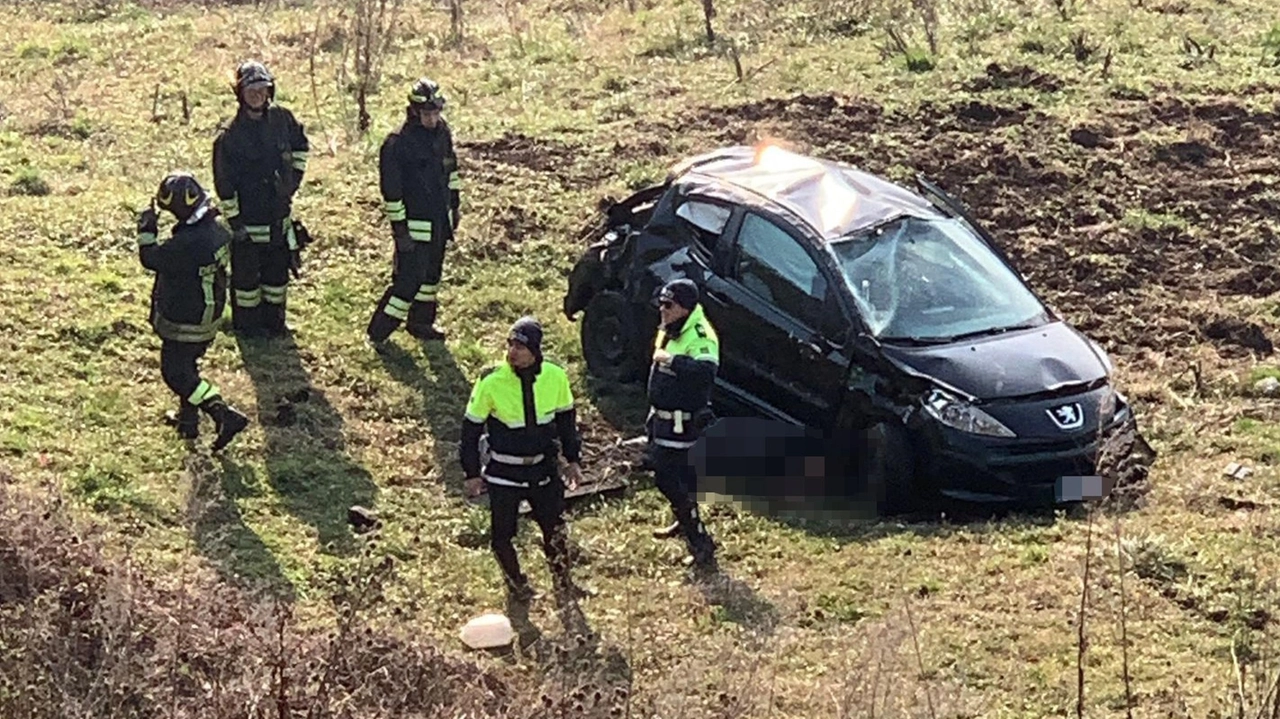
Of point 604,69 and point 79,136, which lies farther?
point 604,69

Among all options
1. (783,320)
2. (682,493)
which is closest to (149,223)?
(682,493)

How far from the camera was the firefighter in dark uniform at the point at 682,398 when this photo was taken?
8977 millimetres

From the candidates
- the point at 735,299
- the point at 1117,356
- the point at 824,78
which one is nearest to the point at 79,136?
the point at 824,78

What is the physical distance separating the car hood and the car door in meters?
0.43

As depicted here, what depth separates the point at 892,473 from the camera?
9672 millimetres

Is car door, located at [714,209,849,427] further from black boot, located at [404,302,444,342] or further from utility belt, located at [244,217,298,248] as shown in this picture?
utility belt, located at [244,217,298,248]

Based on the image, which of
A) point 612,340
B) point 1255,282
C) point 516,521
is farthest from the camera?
point 1255,282

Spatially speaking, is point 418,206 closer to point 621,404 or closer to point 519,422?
point 621,404

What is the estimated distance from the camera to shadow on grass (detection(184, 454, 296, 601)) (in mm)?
8898

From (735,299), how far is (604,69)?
30.1 feet

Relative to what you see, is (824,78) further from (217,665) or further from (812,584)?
(217,665)

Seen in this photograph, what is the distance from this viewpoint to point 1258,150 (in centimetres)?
1572

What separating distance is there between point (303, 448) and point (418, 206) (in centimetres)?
214

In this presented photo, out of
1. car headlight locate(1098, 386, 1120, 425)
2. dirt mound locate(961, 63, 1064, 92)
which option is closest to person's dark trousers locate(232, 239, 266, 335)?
car headlight locate(1098, 386, 1120, 425)
